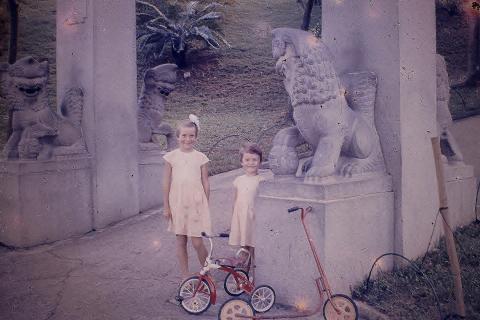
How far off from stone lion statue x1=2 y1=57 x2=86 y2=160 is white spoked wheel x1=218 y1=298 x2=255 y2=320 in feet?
13.0

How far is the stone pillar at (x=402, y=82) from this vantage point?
14.1ft

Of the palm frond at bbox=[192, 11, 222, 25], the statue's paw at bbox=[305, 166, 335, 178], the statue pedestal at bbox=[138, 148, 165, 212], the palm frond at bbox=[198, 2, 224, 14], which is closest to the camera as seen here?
the statue's paw at bbox=[305, 166, 335, 178]

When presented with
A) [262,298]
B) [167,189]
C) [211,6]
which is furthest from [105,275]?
[211,6]

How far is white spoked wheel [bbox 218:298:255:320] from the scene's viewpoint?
3.16m

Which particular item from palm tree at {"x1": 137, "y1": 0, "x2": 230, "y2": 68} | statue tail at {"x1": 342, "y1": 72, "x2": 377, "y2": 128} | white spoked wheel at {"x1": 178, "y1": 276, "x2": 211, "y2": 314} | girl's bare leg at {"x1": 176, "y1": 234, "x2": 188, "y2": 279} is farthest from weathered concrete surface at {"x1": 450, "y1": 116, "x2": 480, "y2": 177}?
palm tree at {"x1": 137, "y1": 0, "x2": 230, "y2": 68}

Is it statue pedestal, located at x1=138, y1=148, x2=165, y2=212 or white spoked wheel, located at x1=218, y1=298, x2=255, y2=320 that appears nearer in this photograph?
white spoked wheel, located at x1=218, y1=298, x2=255, y2=320

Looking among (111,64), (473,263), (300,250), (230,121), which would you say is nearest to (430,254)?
(473,263)

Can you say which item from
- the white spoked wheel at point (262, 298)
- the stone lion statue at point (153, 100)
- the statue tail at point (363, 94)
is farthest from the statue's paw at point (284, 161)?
the stone lion statue at point (153, 100)

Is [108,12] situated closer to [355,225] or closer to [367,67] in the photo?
[367,67]

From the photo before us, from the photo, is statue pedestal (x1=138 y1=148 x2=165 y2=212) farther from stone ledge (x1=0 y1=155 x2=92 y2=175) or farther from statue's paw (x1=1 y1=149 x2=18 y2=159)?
statue's paw (x1=1 y1=149 x2=18 y2=159)

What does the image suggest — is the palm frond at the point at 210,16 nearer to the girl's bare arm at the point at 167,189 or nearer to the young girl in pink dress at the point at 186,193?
the young girl in pink dress at the point at 186,193

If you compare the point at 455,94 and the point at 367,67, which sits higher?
the point at 455,94

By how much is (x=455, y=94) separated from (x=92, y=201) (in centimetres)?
1152

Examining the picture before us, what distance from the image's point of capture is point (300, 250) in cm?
369
